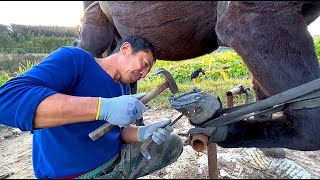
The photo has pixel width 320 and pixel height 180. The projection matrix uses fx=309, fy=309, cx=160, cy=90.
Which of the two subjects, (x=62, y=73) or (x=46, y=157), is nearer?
(x=62, y=73)

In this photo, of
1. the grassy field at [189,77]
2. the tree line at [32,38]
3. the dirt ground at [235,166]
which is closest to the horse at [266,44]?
the grassy field at [189,77]

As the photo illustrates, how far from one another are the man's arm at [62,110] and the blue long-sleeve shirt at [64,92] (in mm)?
30

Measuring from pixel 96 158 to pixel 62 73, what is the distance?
51 cm

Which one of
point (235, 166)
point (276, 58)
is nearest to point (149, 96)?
point (276, 58)

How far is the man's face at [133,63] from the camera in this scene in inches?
63.7

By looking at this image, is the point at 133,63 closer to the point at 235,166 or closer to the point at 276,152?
the point at 235,166

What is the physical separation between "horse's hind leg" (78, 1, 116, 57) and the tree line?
1.78m

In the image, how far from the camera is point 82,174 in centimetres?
155

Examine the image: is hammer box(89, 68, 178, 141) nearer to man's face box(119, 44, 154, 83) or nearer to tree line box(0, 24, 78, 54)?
man's face box(119, 44, 154, 83)

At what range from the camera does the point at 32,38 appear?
5.90 meters

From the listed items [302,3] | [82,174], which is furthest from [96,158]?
[302,3]

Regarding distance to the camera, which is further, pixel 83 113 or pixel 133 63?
pixel 133 63

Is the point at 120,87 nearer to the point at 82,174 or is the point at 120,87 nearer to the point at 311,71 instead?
the point at 82,174

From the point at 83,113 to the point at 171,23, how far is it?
0.85m
